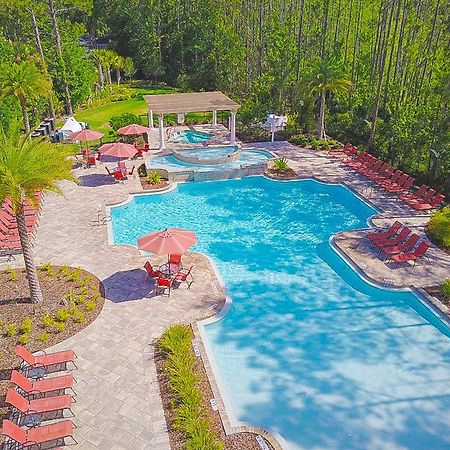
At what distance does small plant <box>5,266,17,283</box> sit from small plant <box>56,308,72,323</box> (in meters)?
2.92

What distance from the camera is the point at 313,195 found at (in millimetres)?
24406

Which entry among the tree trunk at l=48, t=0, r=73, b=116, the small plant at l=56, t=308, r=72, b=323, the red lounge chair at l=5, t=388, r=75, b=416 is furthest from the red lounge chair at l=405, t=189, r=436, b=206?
the tree trunk at l=48, t=0, r=73, b=116

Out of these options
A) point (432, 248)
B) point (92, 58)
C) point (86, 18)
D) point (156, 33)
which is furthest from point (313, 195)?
point (86, 18)

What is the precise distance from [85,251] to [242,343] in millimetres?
7941

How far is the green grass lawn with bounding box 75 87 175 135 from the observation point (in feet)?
118

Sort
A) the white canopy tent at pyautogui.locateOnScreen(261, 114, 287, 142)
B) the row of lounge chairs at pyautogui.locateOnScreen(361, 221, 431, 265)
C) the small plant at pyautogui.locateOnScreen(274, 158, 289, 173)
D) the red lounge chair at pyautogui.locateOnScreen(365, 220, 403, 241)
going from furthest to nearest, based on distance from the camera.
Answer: the white canopy tent at pyautogui.locateOnScreen(261, 114, 287, 142) < the small plant at pyautogui.locateOnScreen(274, 158, 289, 173) < the red lounge chair at pyautogui.locateOnScreen(365, 220, 403, 241) < the row of lounge chairs at pyautogui.locateOnScreen(361, 221, 431, 265)

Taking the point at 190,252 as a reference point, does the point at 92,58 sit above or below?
above

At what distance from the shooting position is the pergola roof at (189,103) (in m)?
28.9

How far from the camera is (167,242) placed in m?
15.4

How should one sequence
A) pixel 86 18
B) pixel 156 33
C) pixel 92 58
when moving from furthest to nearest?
1. pixel 86 18
2. pixel 156 33
3. pixel 92 58

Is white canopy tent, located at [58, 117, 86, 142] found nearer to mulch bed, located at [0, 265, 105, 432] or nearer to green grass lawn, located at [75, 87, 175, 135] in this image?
green grass lawn, located at [75, 87, 175, 135]

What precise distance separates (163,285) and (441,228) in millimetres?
11599

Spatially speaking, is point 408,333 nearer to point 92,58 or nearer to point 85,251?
point 85,251

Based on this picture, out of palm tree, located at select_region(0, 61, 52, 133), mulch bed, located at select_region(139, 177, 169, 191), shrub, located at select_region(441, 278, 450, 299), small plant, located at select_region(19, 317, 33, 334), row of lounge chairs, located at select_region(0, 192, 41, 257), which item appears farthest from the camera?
palm tree, located at select_region(0, 61, 52, 133)
